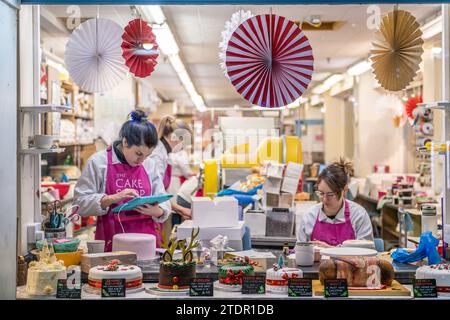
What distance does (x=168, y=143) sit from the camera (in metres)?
5.95

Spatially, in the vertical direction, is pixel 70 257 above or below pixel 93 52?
below

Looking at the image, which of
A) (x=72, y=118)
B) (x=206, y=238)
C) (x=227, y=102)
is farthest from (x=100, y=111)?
(x=227, y=102)

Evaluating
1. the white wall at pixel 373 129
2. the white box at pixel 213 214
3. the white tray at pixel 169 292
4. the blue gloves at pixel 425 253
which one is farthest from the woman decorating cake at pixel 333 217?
the white wall at pixel 373 129

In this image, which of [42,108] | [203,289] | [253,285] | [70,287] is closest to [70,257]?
[70,287]

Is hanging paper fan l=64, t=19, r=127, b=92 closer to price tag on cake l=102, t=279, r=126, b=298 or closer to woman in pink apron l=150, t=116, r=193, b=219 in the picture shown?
price tag on cake l=102, t=279, r=126, b=298

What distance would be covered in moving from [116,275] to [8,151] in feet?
2.38

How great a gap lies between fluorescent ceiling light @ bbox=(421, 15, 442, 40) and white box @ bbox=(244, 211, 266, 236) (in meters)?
3.83

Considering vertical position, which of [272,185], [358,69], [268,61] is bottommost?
[272,185]

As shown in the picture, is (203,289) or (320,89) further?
(320,89)

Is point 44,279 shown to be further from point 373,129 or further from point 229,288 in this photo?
point 373,129

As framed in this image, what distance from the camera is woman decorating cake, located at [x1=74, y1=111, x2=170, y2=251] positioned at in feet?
12.7

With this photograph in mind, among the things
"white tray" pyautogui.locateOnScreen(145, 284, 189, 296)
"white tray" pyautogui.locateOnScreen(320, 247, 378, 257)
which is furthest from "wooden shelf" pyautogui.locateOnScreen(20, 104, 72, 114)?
"white tray" pyautogui.locateOnScreen(320, 247, 378, 257)

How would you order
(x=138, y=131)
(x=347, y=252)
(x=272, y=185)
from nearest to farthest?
(x=347, y=252)
(x=138, y=131)
(x=272, y=185)
